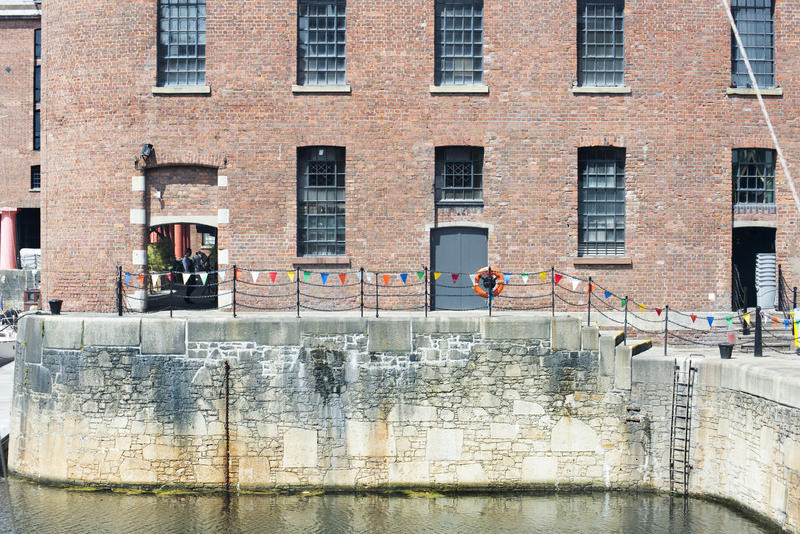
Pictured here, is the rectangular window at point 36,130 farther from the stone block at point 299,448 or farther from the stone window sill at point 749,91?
the stone window sill at point 749,91

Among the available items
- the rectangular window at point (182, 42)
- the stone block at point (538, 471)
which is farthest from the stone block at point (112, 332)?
the stone block at point (538, 471)

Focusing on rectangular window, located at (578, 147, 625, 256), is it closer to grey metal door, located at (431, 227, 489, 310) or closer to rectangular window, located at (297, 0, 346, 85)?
grey metal door, located at (431, 227, 489, 310)

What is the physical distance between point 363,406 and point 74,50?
10.1 m

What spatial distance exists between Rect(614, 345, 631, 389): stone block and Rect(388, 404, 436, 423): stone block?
10.6 feet

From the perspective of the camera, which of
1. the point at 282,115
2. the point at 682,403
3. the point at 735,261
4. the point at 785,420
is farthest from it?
the point at 735,261

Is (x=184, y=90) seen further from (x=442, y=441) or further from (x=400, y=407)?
(x=442, y=441)

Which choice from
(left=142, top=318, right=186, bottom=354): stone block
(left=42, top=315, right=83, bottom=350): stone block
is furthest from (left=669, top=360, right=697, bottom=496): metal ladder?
(left=42, top=315, right=83, bottom=350): stone block

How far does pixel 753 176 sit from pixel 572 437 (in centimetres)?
802

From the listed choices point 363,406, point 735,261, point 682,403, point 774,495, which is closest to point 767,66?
point 735,261

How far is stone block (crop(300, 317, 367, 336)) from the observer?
16.0 m

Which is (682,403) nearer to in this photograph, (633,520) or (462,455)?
(633,520)

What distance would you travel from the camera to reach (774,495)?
45.1 feet

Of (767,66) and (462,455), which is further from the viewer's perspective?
(767,66)

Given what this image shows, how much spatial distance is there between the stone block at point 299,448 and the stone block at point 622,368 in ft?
17.5
